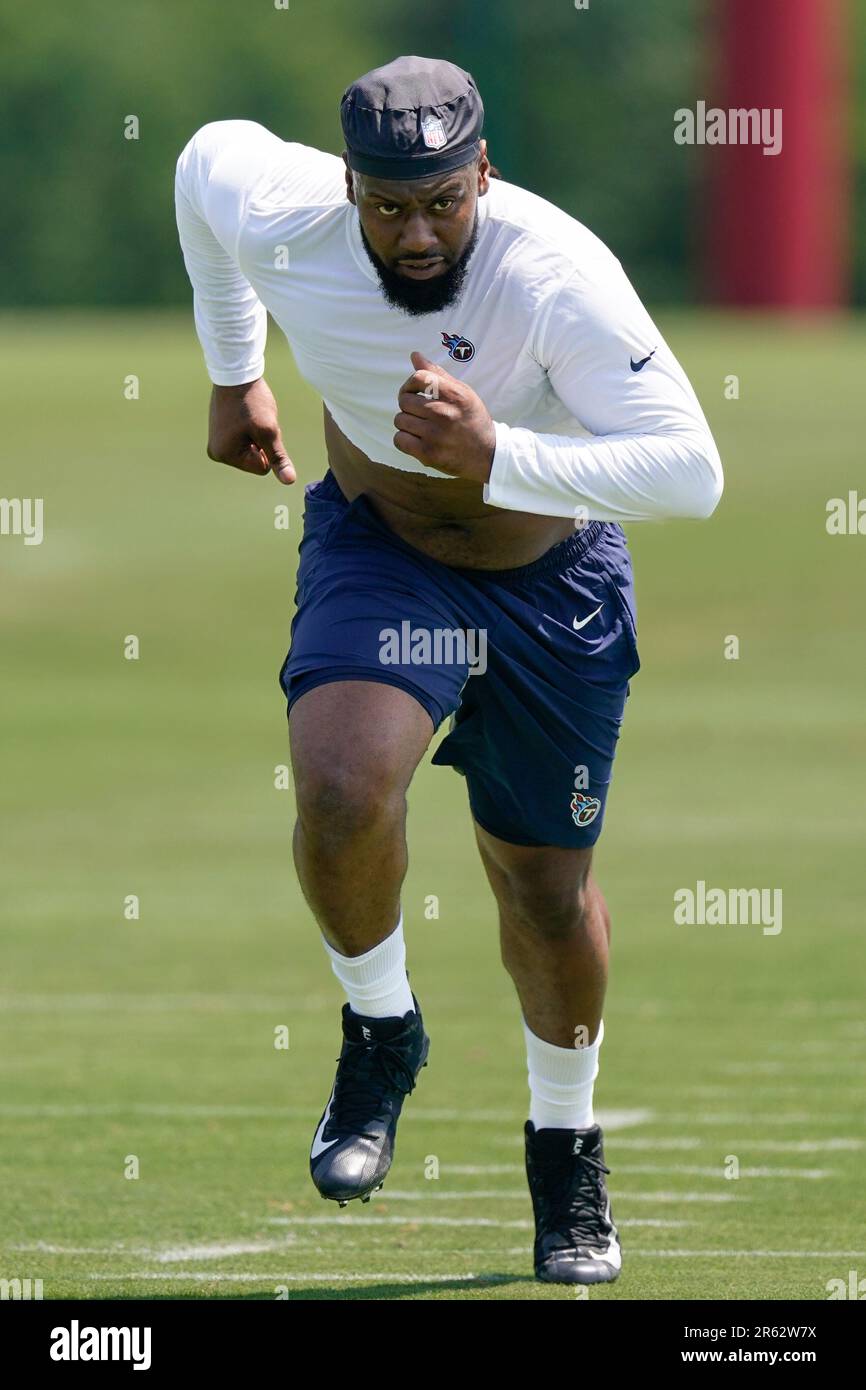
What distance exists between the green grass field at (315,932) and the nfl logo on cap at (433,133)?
2.60m

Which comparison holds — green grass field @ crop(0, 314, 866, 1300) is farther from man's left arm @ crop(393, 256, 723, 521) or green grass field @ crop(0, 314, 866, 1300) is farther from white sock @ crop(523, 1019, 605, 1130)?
man's left arm @ crop(393, 256, 723, 521)

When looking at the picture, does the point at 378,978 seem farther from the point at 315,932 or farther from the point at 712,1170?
the point at 315,932

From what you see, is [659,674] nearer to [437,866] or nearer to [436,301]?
[437,866]

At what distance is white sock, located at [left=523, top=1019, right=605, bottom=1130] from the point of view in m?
6.32

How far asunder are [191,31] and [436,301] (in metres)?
57.1

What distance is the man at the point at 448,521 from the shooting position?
5.41 metres

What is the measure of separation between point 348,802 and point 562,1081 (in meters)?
1.31

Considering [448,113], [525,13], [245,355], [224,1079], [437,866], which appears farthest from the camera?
[525,13]

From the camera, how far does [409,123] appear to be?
17.5 ft

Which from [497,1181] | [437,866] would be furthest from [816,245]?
[497,1181]

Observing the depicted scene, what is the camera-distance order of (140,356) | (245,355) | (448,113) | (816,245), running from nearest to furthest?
(448,113) → (245,355) → (140,356) → (816,245)

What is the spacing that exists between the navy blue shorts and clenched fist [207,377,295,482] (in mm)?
326

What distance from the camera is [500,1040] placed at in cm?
941
